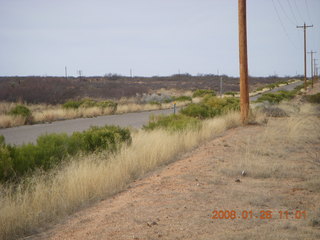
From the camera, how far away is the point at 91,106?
28141 mm

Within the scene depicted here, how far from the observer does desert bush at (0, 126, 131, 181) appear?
714cm

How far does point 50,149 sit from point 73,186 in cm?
230

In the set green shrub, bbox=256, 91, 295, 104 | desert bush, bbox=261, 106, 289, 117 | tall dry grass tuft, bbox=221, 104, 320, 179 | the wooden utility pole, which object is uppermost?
the wooden utility pole

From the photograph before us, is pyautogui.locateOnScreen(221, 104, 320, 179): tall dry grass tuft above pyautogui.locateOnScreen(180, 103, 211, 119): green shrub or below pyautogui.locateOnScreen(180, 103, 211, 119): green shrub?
below

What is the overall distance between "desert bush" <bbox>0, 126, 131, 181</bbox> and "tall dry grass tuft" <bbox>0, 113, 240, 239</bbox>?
19.1 inches

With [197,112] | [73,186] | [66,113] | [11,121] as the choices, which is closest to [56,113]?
[66,113]

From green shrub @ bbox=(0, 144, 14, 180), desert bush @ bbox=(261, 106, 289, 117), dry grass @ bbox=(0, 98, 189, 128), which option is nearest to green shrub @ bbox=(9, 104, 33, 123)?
dry grass @ bbox=(0, 98, 189, 128)

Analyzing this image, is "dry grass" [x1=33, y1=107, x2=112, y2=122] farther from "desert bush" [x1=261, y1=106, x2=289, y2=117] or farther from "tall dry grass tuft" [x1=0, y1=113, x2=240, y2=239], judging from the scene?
"tall dry grass tuft" [x1=0, y1=113, x2=240, y2=239]

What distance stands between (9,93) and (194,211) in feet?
116

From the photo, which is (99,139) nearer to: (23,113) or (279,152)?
(279,152)

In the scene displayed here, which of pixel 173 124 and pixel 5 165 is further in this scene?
pixel 173 124

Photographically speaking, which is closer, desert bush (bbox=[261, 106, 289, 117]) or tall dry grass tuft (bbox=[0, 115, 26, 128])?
tall dry grass tuft (bbox=[0, 115, 26, 128])

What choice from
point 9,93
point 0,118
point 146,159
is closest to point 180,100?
point 9,93

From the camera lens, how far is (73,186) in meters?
6.35
